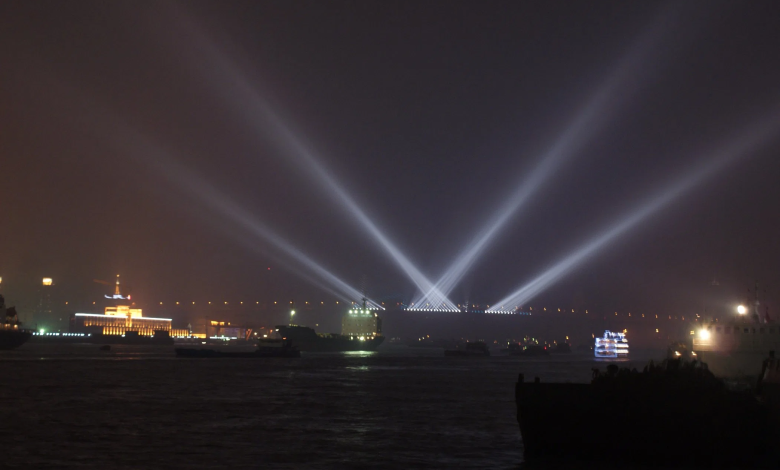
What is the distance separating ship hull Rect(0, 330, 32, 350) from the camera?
110938 mm

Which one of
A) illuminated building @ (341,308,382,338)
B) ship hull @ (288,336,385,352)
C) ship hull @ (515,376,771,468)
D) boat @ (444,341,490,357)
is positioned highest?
illuminated building @ (341,308,382,338)

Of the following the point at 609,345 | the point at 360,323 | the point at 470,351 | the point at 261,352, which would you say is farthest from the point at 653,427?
the point at 360,323

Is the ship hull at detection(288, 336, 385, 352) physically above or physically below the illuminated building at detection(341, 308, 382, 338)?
below

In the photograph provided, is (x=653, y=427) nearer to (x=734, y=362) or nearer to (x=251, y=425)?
(x=251, y=425)

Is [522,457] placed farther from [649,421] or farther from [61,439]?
[61,439]

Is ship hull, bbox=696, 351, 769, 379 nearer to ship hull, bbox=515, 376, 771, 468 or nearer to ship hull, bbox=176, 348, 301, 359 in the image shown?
ship hull, bbox=515, 376, 771, 468

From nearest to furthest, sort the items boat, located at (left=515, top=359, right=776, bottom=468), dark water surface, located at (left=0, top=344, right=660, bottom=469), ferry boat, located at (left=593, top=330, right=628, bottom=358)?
boat, located at (left=515, top=359, right=776, bottom=468) → dark water surface, located at (left=0, top=344, right=660, bottom=469) → ferry boat, located at (left=593, top=330, right=628, bottom=358)

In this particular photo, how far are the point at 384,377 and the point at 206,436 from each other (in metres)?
38.0

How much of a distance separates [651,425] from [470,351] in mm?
134969

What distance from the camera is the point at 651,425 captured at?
69.7 feet

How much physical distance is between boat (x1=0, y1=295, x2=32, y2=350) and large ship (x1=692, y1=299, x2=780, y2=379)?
315 ft

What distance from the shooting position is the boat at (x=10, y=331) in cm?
11150

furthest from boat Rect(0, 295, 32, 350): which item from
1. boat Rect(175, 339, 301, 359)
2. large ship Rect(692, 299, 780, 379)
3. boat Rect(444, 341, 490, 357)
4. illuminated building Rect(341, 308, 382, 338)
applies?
large ship Rect(692, 299, 780, 379)

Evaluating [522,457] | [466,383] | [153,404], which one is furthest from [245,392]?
[522,457]
